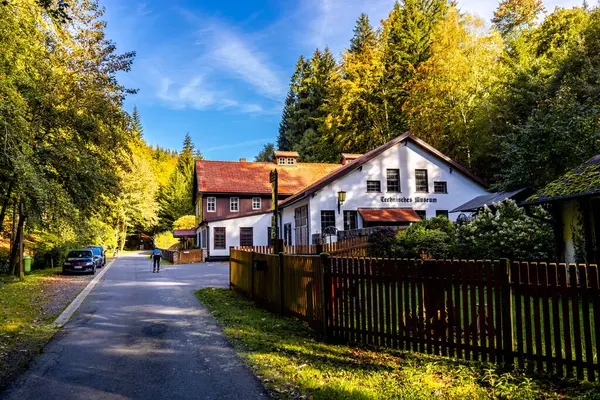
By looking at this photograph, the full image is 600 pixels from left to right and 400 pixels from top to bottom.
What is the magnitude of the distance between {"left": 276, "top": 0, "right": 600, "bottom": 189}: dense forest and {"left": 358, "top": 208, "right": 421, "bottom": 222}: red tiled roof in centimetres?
531

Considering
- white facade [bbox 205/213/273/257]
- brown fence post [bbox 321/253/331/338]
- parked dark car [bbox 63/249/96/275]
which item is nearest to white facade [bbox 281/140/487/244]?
white facade [bbox 205/213/273/257]

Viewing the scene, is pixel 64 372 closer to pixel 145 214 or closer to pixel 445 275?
pixel 445 275

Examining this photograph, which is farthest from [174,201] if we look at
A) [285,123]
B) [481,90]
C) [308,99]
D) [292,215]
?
[481,90]

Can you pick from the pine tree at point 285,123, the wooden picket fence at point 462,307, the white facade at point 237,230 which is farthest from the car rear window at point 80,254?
the pine tree at point 285,123

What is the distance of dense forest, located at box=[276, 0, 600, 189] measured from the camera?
20.5 metres

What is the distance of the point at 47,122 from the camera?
15672 mm

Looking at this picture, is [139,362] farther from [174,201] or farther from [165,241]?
[174,201]

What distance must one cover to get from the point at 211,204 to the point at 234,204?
2082 mm

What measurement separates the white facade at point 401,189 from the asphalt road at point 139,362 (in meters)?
16.5

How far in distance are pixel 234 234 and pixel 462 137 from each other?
20069 millimetres

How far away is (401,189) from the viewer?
27.1 metres

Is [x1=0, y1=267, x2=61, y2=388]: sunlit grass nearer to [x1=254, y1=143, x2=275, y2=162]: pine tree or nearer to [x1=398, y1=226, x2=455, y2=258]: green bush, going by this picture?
[x1=398, y1=226, x2=455, y2=258]: green bush

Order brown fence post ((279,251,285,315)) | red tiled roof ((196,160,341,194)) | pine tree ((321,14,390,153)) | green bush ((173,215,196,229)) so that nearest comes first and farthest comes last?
brown fence post ((279,251,285,315)) < red tiled roof ((196,160,341,194)) < pine tree ((321,14,390,153)) < green bush ((173,215,196,229))

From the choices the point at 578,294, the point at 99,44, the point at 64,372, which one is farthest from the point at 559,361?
the point at 99,44
